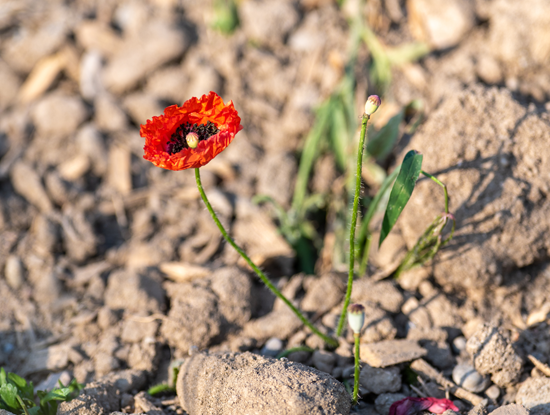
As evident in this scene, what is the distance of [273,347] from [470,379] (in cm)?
67

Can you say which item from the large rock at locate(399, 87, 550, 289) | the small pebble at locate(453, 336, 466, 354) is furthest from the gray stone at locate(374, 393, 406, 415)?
the large rock at locate(399, 87, 550, 289)

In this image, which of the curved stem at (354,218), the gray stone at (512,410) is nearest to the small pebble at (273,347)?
the curved stem at (354,218)

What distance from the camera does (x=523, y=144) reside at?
1749 mm

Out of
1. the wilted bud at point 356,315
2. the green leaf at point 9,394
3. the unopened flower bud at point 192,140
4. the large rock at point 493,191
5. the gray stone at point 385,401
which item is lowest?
the gray stone at point 385,401

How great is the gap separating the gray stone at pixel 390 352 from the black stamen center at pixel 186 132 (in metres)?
0.90

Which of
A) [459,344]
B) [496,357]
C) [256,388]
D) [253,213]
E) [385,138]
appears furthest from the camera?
[253,213]

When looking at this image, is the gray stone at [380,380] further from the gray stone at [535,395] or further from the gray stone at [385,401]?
the gray stone at [535,395]

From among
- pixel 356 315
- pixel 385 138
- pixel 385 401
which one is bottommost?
pixel 385 401

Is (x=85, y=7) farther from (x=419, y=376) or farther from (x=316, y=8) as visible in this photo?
(x=419, y=376)

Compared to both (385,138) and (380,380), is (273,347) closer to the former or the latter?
(380,380)

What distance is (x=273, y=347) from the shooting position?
1.69m

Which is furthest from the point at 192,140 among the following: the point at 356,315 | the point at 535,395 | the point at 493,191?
the point at 535,395

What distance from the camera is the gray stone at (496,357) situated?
149 centimetres

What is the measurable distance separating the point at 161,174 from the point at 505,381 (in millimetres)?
1896
